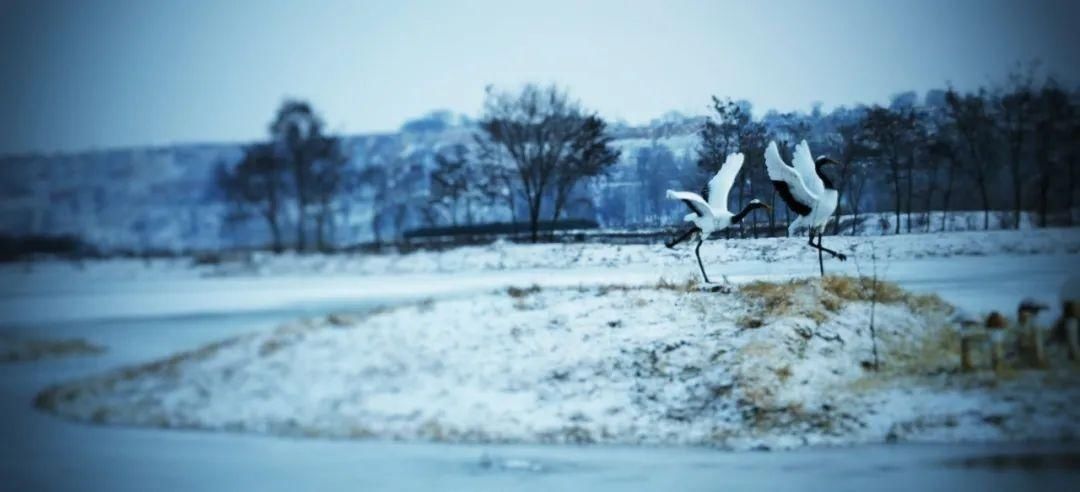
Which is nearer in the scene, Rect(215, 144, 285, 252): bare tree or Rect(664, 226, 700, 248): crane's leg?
Rect(664, 226, 700, 248): crane's leg

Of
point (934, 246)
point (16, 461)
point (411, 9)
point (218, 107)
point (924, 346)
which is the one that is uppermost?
point (411, 9)

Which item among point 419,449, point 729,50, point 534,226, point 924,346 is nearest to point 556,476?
point 419,449

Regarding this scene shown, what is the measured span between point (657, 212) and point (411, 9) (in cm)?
137

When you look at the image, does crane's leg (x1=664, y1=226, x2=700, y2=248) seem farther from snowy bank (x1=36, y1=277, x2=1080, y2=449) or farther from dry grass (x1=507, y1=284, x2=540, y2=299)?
dry grass (x1=507, y1=284, x2=540, y2=299)

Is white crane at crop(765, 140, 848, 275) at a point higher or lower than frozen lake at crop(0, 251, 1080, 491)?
higher

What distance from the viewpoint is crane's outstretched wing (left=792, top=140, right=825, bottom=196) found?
3.69 meters

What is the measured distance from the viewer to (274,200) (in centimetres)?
408

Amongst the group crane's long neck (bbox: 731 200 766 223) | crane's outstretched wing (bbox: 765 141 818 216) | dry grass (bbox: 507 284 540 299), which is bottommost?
dry grass (bbox: 507 284 540 299)

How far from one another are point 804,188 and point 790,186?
0.05 m

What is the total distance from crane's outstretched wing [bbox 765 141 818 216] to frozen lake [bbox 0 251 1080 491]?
0.78 ft

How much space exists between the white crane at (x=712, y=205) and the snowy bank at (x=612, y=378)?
0.72 feet

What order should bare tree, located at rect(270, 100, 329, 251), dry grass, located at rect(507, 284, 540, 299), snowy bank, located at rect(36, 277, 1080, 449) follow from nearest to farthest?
1. snowy bank, located at rect(36, 277, 1080, 449)
2. dry grass, located at rect(507, 284, 540, 299)
3. bare tree, located at rect(270, 100, 329, 251)

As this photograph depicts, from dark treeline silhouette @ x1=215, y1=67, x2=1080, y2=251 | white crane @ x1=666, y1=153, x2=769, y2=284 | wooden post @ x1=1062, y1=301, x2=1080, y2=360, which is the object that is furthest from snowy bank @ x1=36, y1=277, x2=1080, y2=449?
dark treeline silhouette @ x1=215, y1=67, x2=1080, y2=251

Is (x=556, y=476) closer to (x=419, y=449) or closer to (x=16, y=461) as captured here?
(x=419, y=449)
